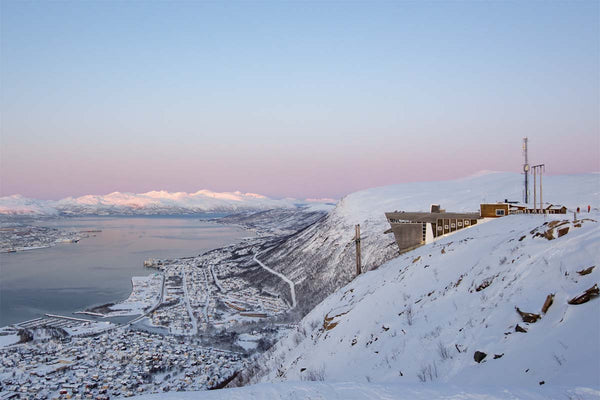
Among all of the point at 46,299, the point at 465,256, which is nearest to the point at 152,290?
the point at 46,299

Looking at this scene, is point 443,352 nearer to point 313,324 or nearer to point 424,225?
point 313,324

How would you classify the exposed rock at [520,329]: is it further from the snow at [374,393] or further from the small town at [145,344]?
the small town at [145,344]

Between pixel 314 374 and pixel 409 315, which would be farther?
pixel 409 315

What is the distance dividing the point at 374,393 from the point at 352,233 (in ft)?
173

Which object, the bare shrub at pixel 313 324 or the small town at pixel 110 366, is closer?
the bare shrub at pixel 313 324

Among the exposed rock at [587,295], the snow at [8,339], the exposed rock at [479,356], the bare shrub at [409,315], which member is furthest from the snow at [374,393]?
the snow at [8,339]

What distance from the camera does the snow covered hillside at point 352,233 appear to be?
45.9 m

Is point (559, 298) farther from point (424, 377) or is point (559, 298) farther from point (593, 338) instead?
point (424, 377)

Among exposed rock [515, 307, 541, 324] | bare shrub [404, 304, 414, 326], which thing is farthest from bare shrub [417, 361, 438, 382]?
bare shrub [404, 304, 414, 326]

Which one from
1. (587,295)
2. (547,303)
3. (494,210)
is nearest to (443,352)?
(547,303)

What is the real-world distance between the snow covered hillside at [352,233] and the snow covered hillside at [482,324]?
3072 cm

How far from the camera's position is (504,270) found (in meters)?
9.34

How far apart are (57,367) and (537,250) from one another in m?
32.0

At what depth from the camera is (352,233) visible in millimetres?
57062
